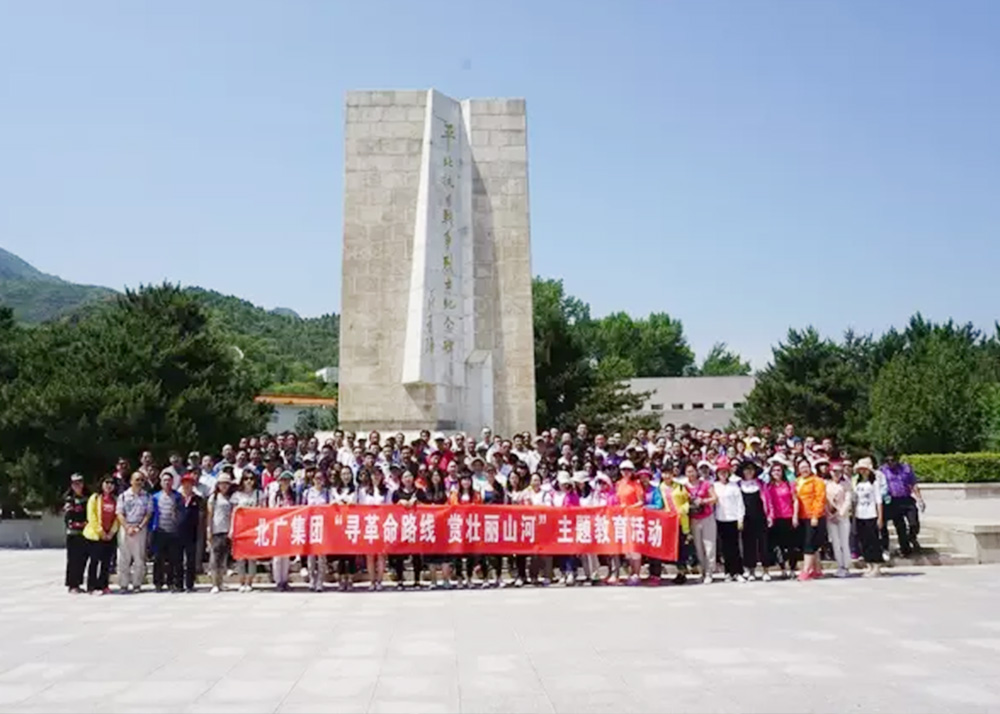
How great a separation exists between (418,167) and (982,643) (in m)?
12.9

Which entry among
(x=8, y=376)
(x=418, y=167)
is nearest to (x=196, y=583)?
(x=418, y=167)

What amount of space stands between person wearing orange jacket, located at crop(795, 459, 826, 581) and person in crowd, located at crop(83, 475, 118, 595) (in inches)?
318

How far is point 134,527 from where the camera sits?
33.5ft

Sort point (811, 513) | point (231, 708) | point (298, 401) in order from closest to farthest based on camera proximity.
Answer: point (231, 708)
point (811, 513)
point (298, 401)

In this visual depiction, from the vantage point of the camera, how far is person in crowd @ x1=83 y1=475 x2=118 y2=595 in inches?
403

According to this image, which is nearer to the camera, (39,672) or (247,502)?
(39,672)

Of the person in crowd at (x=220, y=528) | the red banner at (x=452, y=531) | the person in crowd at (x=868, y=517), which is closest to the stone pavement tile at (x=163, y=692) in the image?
the red banner at (x=452, y=531)

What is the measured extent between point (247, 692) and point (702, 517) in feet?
21.4

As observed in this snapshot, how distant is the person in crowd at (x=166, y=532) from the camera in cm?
1021

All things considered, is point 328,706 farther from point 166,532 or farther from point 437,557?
point 166,532

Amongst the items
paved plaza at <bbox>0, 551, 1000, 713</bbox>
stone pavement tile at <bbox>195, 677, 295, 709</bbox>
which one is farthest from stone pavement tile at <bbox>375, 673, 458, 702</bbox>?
stone pavement tile at <bbox>195, 677, 295, 709</bbox>

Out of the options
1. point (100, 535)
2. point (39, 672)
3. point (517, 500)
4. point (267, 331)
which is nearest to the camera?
point (39, 672)

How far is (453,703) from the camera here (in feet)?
16.7

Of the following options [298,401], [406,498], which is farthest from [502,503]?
[298,401]
